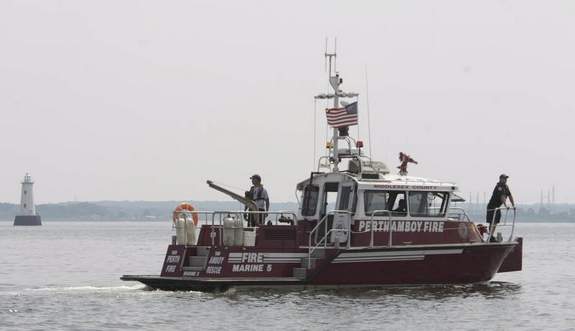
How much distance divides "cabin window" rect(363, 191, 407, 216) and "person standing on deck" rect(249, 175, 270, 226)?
244 centimetres

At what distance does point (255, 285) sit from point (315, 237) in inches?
74.6

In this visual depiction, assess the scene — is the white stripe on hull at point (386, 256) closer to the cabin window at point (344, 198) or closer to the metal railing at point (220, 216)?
the cabin window at point (344, 198)

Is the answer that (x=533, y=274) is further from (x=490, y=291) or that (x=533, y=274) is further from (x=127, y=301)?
(x=127, y=301)

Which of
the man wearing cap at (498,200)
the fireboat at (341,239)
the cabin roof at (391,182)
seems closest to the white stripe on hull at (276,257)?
the fireboat at (341,239)

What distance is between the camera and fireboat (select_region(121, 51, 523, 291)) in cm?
2833

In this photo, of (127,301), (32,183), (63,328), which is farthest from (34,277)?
(32,183)

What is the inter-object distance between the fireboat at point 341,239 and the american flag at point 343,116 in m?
0.03

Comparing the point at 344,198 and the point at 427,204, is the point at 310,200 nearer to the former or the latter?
the point at 344,198

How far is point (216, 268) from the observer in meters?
28.4

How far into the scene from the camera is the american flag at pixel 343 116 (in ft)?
96.3

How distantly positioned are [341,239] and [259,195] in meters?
2.29

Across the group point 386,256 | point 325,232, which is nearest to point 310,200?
point 325,232

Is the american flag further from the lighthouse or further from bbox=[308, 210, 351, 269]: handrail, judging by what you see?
the lighthouse

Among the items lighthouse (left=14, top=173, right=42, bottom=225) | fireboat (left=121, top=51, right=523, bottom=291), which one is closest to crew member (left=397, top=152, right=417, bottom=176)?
fireboat (left=121, top=51, right=523, bottom=291)
